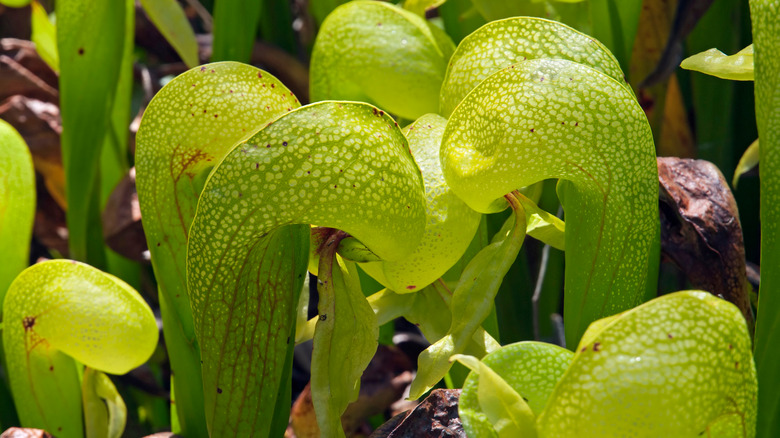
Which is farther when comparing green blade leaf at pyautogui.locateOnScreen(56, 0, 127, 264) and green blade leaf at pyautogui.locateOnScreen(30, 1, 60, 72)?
green blade leaf at pyautogui.locateOnScreen(30, 1, 60, 72)

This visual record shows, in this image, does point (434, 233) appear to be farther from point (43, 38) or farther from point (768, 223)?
point (43, 38)

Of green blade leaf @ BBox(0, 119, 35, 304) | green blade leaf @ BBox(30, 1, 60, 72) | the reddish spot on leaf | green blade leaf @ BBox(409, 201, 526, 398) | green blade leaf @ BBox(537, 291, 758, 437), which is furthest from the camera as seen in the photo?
green blade leaf @ BBox(30, 1, 60, 72)

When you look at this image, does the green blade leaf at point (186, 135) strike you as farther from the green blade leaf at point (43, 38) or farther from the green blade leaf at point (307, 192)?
the green blade leaf at point (43, 38)

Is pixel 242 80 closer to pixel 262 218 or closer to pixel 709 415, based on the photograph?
pixel 262 218

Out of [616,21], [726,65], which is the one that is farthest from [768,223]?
[616,21]

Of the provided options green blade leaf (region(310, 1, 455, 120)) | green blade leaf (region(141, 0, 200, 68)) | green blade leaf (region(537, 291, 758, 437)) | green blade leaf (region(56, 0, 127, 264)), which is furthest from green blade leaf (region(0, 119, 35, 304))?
green blade leaf (region(537, 291, 758, 437))

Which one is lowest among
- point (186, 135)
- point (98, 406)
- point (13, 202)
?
point (98, 406)

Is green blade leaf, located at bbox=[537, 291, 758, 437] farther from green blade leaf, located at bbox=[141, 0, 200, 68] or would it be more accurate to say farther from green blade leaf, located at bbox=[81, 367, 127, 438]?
green blade leaf, located at bbox=[141, 0, 200, 68]
